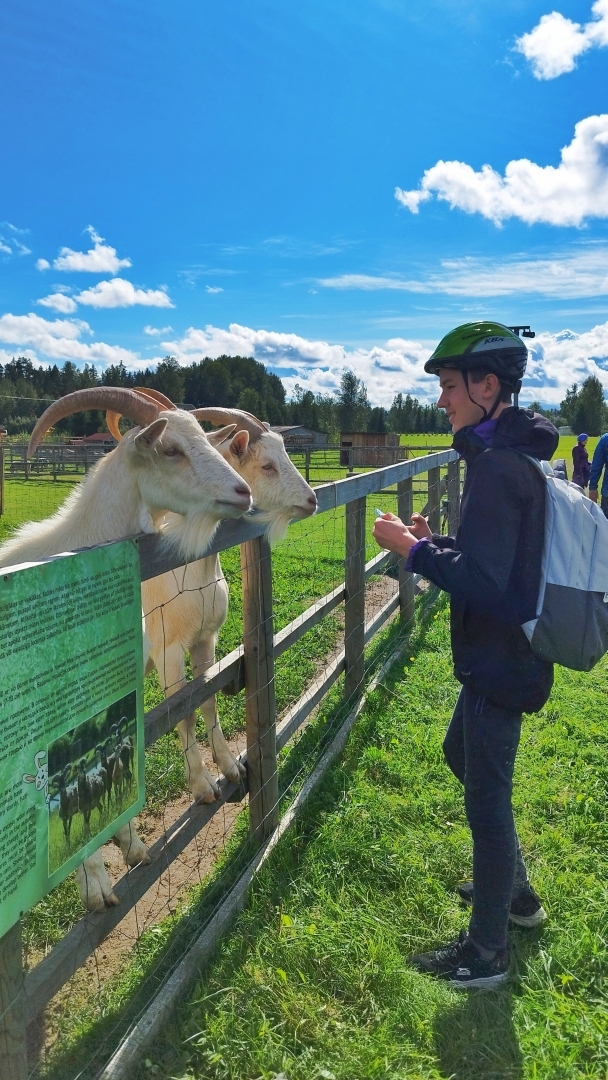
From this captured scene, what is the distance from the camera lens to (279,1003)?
2.52m

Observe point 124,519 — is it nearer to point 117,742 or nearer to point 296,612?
point 117,742

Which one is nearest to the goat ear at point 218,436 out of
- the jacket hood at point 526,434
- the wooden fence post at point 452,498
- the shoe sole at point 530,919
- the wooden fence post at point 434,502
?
the jacket hood at point 526,434

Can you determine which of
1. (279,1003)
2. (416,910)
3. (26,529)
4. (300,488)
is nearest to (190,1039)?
(279,1003)

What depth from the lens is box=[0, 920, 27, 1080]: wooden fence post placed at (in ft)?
5.44

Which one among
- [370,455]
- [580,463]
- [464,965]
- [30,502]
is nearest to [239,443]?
[464,965]

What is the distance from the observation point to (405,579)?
7.22m

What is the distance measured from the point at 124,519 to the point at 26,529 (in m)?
0.56

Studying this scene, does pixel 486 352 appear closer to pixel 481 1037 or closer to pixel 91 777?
pixel 91 777

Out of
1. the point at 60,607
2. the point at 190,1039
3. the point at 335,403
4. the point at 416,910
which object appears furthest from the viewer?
the point at 335,403

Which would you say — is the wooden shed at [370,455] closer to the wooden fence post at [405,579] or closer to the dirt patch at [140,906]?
the wooden fence post at [405,579]

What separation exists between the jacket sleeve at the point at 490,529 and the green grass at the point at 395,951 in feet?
5.28

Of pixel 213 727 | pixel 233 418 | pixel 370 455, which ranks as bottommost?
pixel 213 727

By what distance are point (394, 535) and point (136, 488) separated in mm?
1323

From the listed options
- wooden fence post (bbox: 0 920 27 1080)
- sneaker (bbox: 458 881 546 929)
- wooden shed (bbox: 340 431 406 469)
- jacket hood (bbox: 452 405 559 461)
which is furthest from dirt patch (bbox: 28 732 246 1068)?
wooden shed (bbox: 340 431 406 469)
